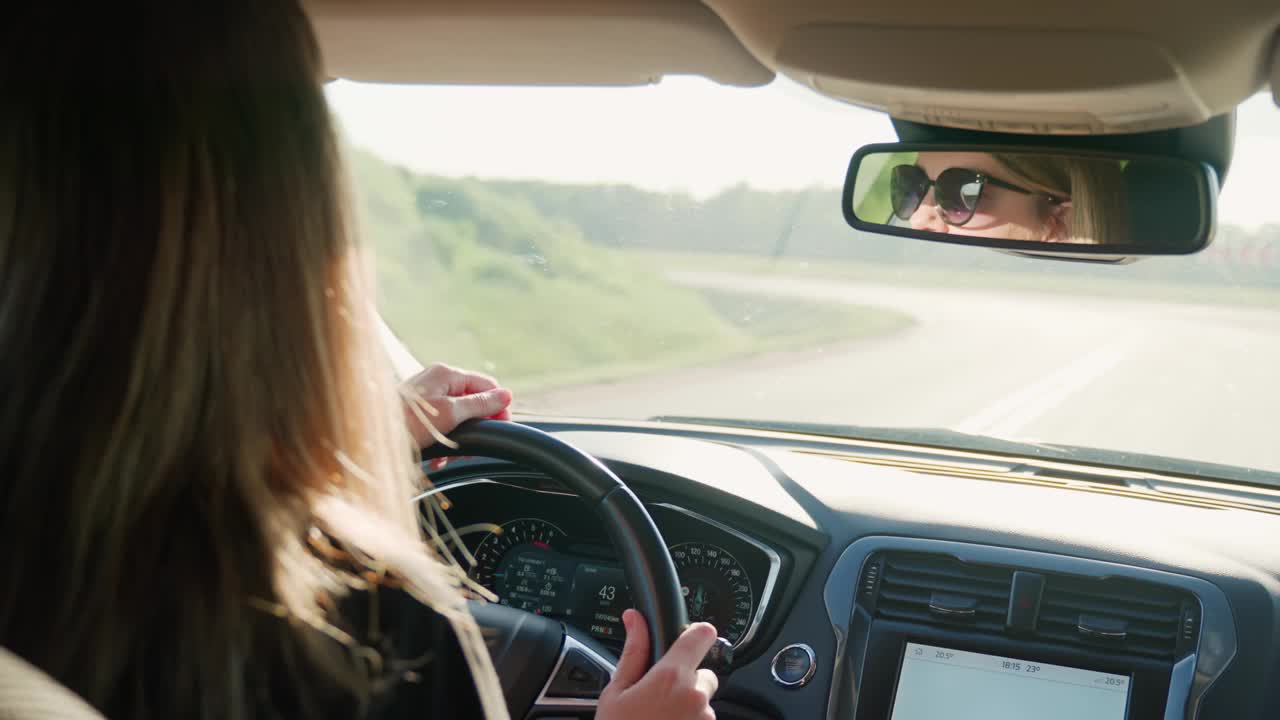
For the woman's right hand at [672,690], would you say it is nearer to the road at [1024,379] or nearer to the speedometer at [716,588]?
the speedometer at [716,588]

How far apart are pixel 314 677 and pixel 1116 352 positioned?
7093mm

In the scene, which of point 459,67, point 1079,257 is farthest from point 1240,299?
point 459,67

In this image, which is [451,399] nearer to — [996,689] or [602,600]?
[602,600]

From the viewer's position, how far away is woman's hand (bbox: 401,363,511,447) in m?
2.46

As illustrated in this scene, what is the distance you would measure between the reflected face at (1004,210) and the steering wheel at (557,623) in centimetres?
109

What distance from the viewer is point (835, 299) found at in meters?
13.6

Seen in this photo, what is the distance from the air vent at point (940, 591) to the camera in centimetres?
316

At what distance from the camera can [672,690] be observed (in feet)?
6.37

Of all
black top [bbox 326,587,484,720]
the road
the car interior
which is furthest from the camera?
the road

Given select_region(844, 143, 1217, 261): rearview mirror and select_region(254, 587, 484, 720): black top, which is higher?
select_region(844, 143, 1217, 261): rearview mirror

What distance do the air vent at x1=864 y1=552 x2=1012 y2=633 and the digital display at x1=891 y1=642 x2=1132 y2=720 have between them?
0.08 meters

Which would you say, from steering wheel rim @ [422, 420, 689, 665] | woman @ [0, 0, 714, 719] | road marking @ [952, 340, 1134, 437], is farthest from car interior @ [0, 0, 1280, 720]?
road marking @ [952, 340, 1134, 437]

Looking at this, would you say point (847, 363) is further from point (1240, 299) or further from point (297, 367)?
point (297, 367)

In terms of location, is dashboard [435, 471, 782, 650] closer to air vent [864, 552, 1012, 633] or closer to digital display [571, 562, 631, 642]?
digital display [571, 562, 631, 642]
